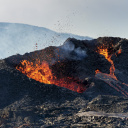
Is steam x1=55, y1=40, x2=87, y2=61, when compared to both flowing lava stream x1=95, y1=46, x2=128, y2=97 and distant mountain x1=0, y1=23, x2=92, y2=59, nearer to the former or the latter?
flowing lava stream x1=95, y1=46, x2=128, y2=97

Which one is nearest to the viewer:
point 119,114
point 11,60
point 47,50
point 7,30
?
point 119,114

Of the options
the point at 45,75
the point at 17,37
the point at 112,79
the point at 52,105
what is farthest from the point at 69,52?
the point at 17,37

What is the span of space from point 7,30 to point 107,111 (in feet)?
286

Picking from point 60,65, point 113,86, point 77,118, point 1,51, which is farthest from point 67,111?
point 1,51

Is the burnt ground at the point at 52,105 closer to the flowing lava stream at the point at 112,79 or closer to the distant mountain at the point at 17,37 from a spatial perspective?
the flowing lava stream at the point at 112,79

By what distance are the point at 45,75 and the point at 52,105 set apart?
5.03 m

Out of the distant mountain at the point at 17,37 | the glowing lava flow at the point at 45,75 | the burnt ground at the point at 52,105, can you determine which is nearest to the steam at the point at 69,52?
the glowing lava flow at the point at 45,75

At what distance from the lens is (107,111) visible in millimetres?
7680

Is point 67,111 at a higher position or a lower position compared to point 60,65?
lower

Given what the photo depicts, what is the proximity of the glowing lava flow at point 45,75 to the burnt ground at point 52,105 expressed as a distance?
4.84ft

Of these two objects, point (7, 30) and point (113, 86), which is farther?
point (7, 30)

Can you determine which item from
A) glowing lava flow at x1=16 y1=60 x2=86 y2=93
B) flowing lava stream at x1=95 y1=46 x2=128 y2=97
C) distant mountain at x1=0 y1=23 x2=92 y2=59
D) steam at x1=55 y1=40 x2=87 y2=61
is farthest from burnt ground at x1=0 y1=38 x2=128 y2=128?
distant mountain at x1=0 y1=23 x2=92 y2=59

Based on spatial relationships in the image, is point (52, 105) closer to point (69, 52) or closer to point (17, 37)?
point (69, 52)

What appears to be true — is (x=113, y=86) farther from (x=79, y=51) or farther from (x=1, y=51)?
(x=1, y=51)
